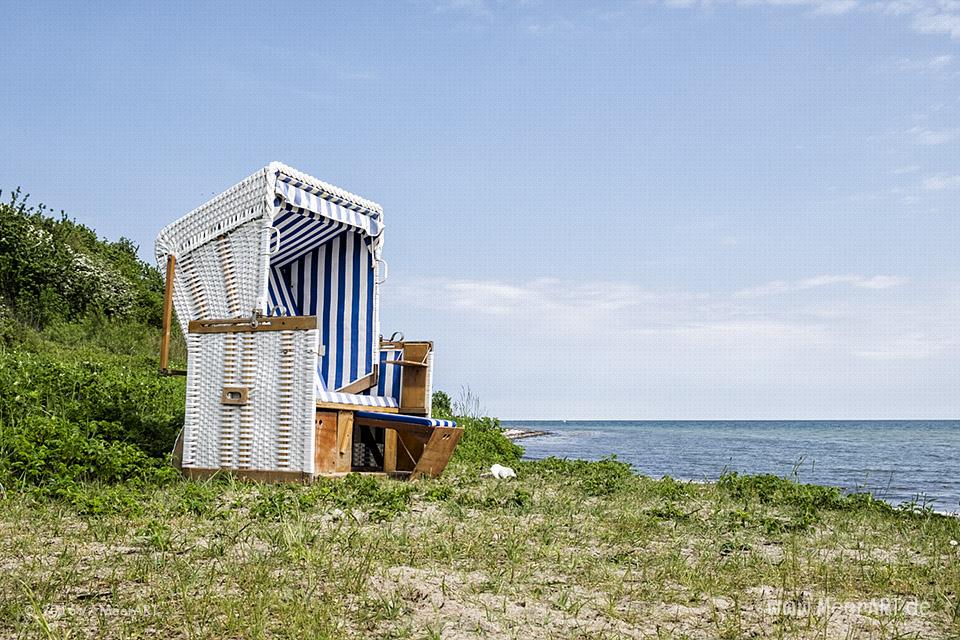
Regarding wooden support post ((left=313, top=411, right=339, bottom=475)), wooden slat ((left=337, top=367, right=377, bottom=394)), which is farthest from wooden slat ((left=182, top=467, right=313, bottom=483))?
wooden slat ((left=337, top=367, right=377, bottom=394))

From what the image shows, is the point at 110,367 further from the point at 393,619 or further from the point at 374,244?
the point at 393,619

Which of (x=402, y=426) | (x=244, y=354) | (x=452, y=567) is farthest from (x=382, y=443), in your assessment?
(x=452, y=567)

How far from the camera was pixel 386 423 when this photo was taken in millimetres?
8375

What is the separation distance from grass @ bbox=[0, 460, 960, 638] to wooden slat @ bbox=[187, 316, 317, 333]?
4.45ft

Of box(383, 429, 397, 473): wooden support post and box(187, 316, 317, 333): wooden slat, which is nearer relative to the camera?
box(187, 316, 317, 333): wooden slat

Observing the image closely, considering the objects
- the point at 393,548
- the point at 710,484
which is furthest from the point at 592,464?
the point at 393,548

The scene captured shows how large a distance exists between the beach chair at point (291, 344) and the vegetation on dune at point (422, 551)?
509mm

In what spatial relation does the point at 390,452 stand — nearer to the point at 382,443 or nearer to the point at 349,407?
the point at 382,443

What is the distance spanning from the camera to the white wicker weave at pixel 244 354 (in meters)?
7.49

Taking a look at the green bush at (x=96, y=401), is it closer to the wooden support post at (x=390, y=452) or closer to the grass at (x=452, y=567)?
the grass at (x=452, y=567)

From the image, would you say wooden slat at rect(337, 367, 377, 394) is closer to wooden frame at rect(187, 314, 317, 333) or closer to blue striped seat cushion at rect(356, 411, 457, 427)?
blue striped seat cushion at rect(356, 411, 457, 427)

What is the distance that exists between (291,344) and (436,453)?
5.84 ft

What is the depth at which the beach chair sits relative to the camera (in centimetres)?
756

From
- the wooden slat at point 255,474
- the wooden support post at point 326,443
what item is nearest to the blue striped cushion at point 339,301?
the wooden support post at point 326,443
